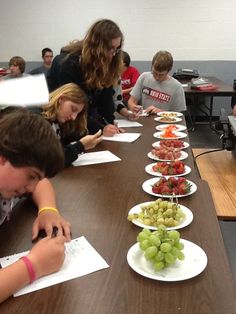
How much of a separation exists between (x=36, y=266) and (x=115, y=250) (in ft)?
0.82

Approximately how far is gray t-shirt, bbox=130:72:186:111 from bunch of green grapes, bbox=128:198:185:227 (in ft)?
7.81

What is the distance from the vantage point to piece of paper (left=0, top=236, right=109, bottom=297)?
38.5 inches

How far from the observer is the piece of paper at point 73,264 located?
38.5 inches

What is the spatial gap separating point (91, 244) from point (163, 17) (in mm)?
5643

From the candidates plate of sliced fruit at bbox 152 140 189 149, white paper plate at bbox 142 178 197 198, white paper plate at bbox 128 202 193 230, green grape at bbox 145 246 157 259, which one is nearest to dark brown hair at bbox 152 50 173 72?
plate of sliced fruit at bbox 152 140 189 149

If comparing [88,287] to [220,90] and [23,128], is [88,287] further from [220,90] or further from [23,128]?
[220,90]

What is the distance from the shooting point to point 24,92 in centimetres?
171

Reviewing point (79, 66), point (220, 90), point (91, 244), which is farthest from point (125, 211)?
point (220, 90)

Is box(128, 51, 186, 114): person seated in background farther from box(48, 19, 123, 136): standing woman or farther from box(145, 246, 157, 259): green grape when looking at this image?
box(145, 246, 157, 259): green grape

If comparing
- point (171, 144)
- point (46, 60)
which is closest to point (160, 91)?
point (171, 144)

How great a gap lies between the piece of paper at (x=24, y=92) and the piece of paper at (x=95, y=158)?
0.37m

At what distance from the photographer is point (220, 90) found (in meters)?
4.89

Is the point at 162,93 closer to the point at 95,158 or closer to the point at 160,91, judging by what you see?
the point at 160,91

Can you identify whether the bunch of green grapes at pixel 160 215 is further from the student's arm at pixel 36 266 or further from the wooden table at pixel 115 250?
the student's arm at pixel 36 266
